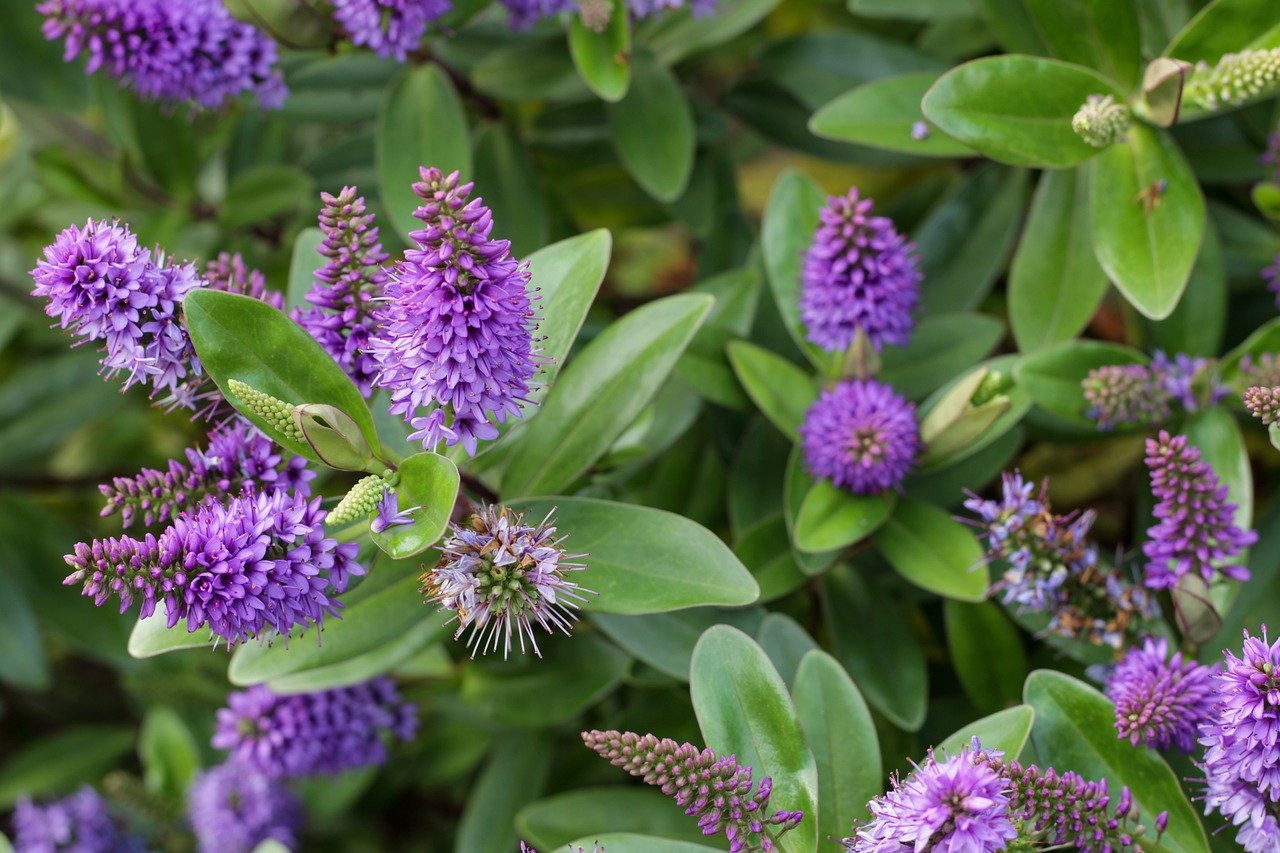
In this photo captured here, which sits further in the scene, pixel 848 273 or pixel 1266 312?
pixel 1266 312

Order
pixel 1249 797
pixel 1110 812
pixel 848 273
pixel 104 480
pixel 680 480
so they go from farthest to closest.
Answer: pixel 104 480
pixel 680 480
pixel 848 273
pixel 1110 812
pixel 1249 797

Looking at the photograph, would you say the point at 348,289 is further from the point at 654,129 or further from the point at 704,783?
the point at 654,129

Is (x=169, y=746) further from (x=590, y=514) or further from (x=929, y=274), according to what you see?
(x=929, y=274)

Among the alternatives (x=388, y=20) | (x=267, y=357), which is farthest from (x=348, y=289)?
(x=388, y=20)

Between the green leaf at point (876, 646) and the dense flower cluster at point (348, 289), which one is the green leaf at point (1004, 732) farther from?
the dense flower cluster at point (348, 289)

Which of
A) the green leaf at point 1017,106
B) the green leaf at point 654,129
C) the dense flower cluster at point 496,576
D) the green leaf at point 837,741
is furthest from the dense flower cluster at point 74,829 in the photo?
the green leaf at point 1017,106

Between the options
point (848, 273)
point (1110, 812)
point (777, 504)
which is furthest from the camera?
point (777, 504)

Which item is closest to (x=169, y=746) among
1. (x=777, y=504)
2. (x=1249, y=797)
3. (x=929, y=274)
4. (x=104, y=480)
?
(x=104, y=480)
